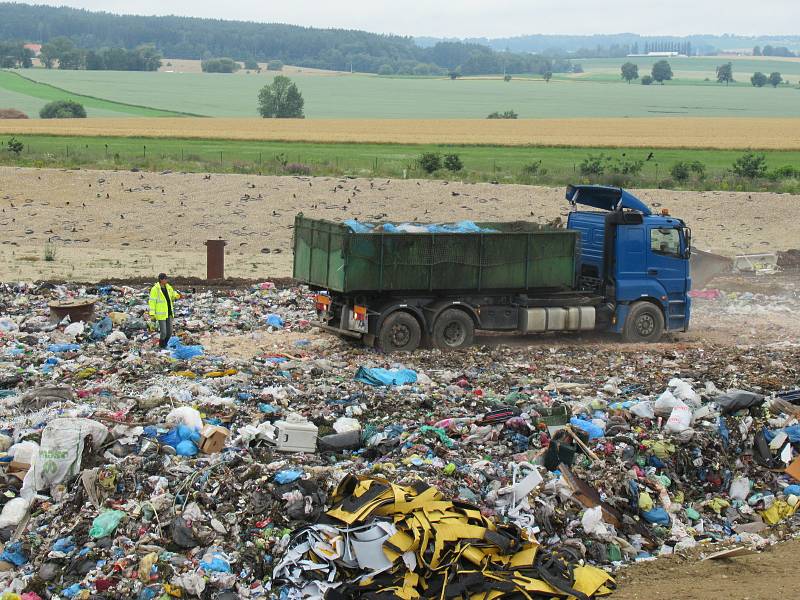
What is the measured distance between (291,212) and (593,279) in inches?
703

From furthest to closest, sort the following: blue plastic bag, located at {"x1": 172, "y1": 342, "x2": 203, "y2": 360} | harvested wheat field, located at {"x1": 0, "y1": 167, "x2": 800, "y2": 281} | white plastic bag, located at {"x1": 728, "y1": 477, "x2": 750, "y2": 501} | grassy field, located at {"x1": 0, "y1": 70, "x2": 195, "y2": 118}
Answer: grassy field, located at {"x1": 0, "y1": 70, "x2": 195, "y2": 118}
harvested wheat field, located at {"x1": 0, "y1": 167, "x2": 800, "y2": 281}
blue plastic bag, located at {"x1": 172, "y1": 342, "x2": 203, "y2": 360}
white plastic bag, located at {"x1": 728, "y1": 477, "x2": 750, "y2": 501}

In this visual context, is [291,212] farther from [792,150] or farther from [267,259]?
[792,150]

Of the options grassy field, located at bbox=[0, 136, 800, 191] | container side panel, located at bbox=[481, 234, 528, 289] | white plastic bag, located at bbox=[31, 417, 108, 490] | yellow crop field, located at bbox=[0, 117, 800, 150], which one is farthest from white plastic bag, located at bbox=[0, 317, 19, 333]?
yellow crop field, located at bbox=[0, 117, 800, 150]

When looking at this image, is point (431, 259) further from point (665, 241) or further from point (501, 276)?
point (665, 241)

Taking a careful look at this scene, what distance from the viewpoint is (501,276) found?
18.4 m

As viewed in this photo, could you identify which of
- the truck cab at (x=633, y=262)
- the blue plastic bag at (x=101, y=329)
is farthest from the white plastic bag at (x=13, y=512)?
the truck cab at (x=633, y=262)

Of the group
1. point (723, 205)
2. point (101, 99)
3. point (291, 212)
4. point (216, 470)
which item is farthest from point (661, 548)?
point (101, 99)

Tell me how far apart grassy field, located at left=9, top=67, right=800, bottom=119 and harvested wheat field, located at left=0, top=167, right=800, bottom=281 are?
189 feet

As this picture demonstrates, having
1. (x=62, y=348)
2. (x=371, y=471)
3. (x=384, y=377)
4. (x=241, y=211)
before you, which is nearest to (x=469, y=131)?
(x=241, y=211)

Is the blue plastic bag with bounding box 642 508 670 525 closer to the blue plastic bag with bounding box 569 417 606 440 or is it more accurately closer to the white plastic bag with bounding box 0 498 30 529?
the blue plastic bag with bounding box 569 417 606 440

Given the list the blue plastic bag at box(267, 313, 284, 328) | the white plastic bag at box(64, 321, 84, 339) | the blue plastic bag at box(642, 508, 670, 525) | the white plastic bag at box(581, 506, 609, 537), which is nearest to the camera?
the white plastic bag at box(581, 506, 609, 537)

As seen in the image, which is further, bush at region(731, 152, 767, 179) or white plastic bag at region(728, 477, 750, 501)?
bush at region(731, 152, 767, 179)

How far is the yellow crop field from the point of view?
2450 inches

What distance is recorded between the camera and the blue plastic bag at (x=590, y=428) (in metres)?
12.8
